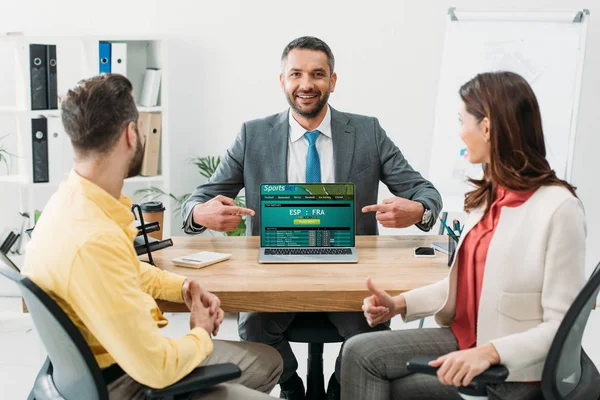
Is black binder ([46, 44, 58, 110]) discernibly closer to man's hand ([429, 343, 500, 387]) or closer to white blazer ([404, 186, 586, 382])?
white blazer ([404, 186, 586, 382])

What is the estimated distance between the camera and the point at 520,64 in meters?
4.10

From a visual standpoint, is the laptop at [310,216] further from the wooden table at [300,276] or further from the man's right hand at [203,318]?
the man's right hand at [203,318]

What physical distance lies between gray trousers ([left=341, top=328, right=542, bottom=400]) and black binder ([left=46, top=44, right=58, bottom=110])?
2.77 meters

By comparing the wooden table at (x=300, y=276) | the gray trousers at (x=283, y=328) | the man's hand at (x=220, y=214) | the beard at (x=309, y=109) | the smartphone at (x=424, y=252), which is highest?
the beard at (x=309, y=109)

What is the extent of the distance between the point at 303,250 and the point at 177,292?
0.55m

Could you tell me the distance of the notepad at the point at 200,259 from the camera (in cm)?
245

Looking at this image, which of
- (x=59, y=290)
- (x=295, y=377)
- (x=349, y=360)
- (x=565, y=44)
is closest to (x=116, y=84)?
(x=59, y=290)

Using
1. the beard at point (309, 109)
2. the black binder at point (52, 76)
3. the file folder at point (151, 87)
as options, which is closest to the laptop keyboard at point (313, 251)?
the beard at point (309, 109)

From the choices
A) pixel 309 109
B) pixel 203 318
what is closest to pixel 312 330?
pixel 203 318

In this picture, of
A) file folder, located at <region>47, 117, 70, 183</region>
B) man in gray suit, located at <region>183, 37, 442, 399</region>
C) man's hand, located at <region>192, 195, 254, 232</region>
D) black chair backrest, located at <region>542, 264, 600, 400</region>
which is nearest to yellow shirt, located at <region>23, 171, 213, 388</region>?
black chair backrest, located at <region>542, 264, 600, 400</region>

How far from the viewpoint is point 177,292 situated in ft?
7.13

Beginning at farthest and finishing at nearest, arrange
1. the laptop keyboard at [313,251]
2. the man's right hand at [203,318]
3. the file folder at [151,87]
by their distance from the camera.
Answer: the file folder at [151,87] < the laptop keyboard at [313,251] < the man's right hand at [203,318]

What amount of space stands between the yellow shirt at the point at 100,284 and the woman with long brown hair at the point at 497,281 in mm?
565

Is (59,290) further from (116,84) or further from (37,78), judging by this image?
(37,78)
